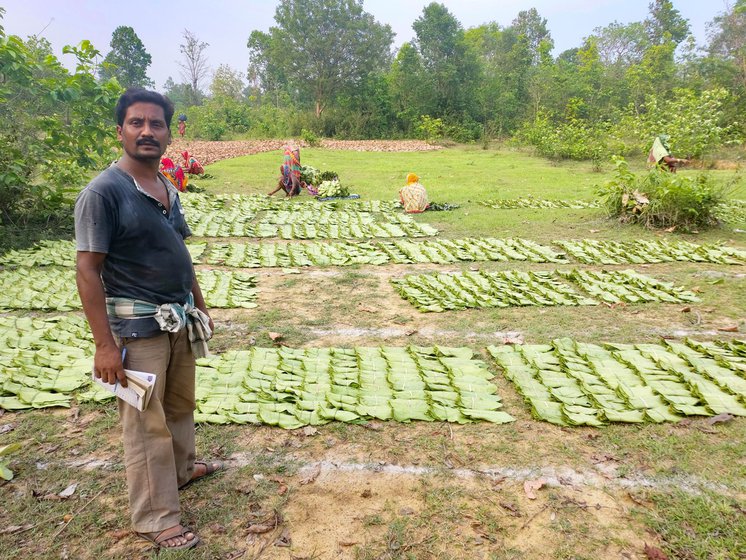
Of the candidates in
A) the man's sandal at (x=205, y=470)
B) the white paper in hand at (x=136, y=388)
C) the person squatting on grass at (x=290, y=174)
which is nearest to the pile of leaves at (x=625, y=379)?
the man's sandal at (x=205, y=470)

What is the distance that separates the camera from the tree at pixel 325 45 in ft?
108

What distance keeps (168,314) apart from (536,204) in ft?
31.6

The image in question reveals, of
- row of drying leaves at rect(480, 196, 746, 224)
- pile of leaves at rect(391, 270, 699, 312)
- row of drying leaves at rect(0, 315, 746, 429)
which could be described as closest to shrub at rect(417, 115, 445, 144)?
row of drying leaves at rect(480, 196, 746, 224)

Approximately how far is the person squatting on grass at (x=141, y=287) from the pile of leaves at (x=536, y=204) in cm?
893

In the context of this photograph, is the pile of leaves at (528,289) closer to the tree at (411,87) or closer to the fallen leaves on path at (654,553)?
the fallen leaves on path at (654,553)

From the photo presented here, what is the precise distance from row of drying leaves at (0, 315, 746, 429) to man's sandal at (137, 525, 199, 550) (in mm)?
911

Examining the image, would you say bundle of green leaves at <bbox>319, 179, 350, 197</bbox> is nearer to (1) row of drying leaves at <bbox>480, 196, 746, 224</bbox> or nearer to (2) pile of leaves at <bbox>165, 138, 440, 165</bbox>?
(1) row of drying leaves at <bbox>480, 196, 746, 224</bbox>

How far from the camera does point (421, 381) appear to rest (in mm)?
3521

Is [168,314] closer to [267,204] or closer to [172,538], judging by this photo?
[172,538]

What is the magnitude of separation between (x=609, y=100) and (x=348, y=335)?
26204 millimetres

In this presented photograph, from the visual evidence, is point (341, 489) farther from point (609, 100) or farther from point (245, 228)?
point (609, 100)

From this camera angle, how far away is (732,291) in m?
5.50

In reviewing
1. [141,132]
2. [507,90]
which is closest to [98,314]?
[141,132]

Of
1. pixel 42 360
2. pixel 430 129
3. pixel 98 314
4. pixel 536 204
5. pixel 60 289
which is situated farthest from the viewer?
pixel 430 129
